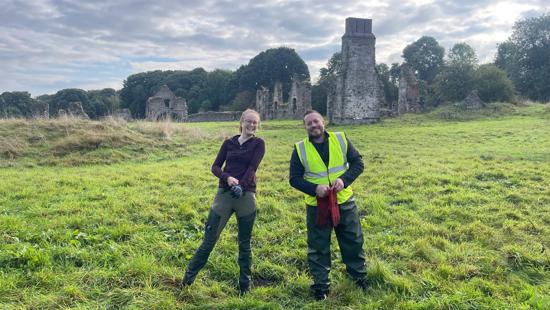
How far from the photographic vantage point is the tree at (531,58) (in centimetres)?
3951

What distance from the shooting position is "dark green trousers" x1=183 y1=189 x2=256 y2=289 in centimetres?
401

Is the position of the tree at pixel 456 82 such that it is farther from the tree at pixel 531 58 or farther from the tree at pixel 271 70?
the tree at pixel 271 70

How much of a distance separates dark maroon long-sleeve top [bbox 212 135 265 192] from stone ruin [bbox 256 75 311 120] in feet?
106

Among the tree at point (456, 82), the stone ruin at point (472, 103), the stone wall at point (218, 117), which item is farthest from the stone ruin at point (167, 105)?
the stone ruin at point (472, 103)

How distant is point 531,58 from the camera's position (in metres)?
41.1

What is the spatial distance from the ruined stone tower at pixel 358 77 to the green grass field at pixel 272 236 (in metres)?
12.1

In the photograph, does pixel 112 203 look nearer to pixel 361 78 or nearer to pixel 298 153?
pixel 298 153

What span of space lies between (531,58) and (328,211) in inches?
1839

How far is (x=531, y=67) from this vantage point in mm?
41531

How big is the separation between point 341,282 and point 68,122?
13504mm

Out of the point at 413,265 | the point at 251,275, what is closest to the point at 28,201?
the point at 251,275

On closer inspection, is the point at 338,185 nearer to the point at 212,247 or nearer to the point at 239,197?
the point at 239,197

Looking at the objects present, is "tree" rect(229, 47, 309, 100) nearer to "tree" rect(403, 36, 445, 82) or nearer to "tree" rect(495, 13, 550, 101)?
"tree" rect(403, 36, 445, 82)

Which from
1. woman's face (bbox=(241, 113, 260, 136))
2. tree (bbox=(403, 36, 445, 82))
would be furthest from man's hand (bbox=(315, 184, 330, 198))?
tree (bbox=(403, 36, 445, 82))
